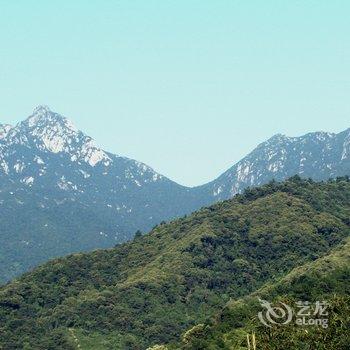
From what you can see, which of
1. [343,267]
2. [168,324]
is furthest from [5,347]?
[343,267]

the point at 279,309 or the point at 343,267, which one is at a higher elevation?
the point at 343,267

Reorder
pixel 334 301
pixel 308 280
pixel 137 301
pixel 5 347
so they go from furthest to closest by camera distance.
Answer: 1. pixel 137 301
2. pixel 5 347
3. pixel 308 280
4. pixel 334 301

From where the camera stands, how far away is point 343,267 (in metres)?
161

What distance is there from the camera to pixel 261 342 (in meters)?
88.6

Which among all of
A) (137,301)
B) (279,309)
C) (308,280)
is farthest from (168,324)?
(279,309)

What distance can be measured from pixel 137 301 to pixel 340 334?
113107mm

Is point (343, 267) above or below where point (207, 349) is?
above

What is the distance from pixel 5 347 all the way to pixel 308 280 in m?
75.3

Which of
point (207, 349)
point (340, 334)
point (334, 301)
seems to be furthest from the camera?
point (207, 349)

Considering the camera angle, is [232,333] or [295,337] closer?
[295,337]

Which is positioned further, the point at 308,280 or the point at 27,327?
the point at 27,327

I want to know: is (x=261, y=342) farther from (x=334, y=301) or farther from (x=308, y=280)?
(x=308, y=280)

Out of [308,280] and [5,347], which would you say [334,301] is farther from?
[5,347]

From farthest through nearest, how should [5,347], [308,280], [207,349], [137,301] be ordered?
[137,301], [5,347], [308,280], [207,349]
